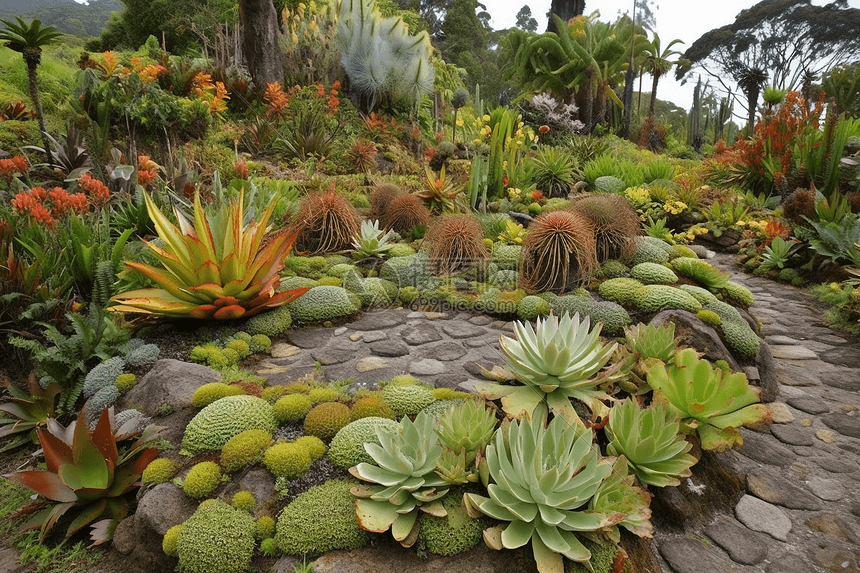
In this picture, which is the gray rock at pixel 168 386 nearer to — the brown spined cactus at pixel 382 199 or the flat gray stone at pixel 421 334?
the flat gray stone at pixel 421 334

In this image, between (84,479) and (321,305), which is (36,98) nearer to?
(321,305)

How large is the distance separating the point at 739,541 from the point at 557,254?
8.64 feet

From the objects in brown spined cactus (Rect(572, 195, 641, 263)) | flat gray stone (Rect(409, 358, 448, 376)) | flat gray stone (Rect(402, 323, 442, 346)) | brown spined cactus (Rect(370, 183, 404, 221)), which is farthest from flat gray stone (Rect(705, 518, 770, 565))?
brown spined cactus (Rect(370, 183, 404, 221))

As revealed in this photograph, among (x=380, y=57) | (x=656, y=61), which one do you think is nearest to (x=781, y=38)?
(x=656, y=61)

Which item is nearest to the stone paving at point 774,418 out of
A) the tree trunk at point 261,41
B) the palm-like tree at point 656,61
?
the tree trunk at point 261,41

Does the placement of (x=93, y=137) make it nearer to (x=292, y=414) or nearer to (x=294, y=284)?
→ (x=294, y=284)

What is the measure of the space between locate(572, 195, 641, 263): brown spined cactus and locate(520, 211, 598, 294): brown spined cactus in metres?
0.40

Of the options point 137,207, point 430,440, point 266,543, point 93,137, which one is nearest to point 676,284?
point 430,440

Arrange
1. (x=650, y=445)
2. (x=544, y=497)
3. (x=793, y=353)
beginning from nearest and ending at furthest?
(x=544, y=497)
(x=650, y=445)
(x=793, y=353)

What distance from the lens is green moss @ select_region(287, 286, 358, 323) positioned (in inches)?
155

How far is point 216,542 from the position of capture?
1856 mm

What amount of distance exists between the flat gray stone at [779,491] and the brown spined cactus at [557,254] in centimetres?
218

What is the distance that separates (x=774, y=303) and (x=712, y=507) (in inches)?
147

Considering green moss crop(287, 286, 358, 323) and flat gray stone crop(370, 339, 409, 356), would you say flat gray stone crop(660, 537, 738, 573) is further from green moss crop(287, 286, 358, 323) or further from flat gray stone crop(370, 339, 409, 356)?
green moss crop(287, 286, 358, 323)
